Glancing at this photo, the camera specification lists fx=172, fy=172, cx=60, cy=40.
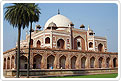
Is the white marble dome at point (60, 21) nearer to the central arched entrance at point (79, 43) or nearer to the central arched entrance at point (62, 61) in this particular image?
the central arched entrance at point (79, 43)

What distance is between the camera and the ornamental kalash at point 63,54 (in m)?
21.2

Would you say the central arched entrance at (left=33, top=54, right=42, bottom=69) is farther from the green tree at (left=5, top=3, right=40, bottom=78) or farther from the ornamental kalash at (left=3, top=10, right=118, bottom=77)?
the green tree at (left=5, top=3, right=40, bottom=78)

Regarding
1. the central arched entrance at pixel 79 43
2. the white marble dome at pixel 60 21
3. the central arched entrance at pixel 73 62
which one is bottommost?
the central arched entrance at pixel 73 62

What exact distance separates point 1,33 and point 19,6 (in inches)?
176

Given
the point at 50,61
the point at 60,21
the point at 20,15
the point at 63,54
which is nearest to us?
the point at 20,15

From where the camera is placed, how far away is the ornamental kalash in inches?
833

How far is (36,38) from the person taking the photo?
3019 centimetres

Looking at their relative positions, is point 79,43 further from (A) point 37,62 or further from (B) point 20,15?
(B) point 20,15

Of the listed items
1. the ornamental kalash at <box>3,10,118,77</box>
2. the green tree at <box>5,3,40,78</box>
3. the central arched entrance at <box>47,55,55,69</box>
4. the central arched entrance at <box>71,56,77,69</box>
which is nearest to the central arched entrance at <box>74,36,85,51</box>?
the ornamental kalash at <box>3,10,118,77</box>

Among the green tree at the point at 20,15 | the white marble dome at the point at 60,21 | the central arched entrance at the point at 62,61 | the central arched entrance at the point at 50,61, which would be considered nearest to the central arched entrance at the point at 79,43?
the white marble dome at the point at 60,21

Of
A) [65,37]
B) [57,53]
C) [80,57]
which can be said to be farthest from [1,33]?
[65,37]

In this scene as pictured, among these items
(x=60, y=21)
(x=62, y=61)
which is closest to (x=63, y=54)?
(x=62, y=61)

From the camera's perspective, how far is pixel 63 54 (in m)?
24.1

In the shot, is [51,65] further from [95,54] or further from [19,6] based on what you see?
[19,6]
